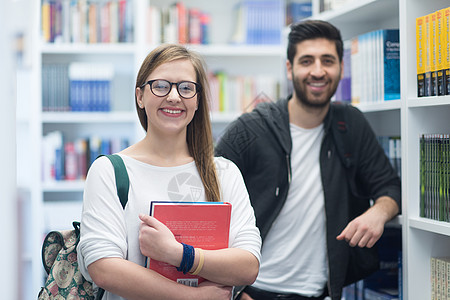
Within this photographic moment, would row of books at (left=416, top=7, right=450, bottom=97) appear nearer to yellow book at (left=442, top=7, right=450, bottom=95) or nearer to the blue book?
yellow book at (left=442, top=7, right=450, bottom=95)

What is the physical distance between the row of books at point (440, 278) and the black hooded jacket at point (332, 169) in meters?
0.22

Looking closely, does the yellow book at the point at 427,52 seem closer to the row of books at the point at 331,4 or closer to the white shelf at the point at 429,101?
the white shelf at the point at 429,101

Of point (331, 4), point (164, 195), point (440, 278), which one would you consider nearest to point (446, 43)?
point (440, 278)

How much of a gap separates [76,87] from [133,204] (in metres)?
2.57

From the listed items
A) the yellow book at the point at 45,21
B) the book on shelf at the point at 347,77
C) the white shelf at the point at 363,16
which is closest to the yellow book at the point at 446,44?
the white shelf at the point at 363,16

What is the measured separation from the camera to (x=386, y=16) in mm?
2393

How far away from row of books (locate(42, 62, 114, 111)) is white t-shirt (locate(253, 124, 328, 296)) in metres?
2.13

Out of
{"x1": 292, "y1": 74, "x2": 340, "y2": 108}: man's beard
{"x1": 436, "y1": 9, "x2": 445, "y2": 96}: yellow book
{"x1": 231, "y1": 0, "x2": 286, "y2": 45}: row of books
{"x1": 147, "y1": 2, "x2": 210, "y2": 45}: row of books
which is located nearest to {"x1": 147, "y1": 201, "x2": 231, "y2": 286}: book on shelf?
{"x1": 292, "y1": 74, "x2": 340, "y2": 108}: man's beard

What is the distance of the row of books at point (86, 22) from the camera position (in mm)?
3754

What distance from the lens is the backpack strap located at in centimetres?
204

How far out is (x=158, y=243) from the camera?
1.30 m

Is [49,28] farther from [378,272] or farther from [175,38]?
[378,272]

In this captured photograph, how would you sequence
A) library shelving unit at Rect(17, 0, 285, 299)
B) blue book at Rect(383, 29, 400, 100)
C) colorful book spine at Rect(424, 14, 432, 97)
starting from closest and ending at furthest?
colorful book spine at Rect(424, 14, 432, 97) → blue book at Rect(383, 29, 400, 100) → library shelving unit at Rect(17, 0, 285, 299)

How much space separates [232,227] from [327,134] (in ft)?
2.51
